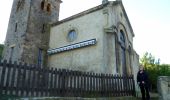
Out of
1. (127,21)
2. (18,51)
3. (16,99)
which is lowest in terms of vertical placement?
(16,99)

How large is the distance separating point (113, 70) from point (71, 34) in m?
5.95

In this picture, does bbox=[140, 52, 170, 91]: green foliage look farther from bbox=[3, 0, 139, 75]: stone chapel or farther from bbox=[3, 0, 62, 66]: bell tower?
bbox=[3, 0, 62, 66]: bell tower

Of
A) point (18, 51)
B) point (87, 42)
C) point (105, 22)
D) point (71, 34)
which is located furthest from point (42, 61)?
point (105, 22)

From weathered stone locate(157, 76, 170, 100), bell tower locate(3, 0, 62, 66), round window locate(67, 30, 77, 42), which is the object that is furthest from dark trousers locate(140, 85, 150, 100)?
bell tower locate(3, 0, 62, 66)

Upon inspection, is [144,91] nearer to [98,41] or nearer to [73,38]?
[98,41]

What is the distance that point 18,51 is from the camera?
1816 centimetres

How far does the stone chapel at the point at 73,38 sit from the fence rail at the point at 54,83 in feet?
8.72

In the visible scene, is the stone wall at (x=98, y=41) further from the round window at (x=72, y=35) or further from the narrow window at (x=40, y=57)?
the narrow window at (x=40, y=57)

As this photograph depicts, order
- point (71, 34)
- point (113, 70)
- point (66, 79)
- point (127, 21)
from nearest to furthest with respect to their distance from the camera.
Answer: point (66, 79) → point (113, 70) → point (71, 34) → point (127, 21)

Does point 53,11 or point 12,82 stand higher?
point 53,11

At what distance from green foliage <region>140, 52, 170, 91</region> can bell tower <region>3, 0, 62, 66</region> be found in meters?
14.9

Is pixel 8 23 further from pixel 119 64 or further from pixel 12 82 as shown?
pixel 12 82

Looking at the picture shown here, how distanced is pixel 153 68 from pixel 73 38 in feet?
50.7

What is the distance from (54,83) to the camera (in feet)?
30.5
